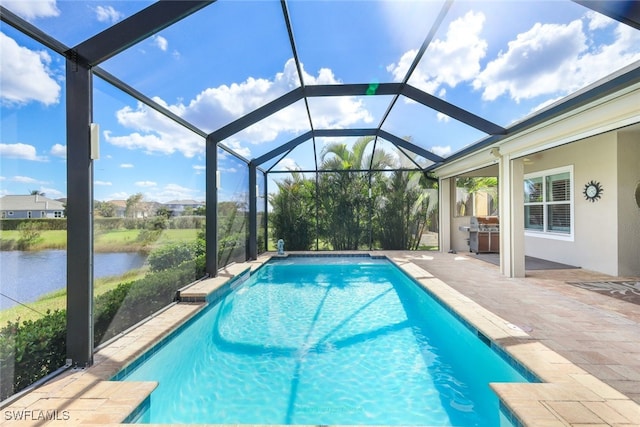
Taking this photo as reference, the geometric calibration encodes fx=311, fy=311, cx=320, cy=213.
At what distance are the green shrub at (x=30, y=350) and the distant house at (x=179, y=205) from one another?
2.55 metres

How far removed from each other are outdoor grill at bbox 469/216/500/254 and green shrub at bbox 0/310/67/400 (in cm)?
1080

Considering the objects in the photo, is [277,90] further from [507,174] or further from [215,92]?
[507,174]

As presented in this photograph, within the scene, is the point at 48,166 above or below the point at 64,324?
above

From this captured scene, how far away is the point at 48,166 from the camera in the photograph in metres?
2.86

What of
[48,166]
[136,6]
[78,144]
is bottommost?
[48,166]

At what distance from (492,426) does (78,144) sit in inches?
176

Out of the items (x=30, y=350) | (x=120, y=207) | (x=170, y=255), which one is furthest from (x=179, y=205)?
(x=30, y=350)

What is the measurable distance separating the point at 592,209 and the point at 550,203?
1.50 m

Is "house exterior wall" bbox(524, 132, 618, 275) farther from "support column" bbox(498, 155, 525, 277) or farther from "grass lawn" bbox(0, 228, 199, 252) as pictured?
"grass lawn" bbox(0, 228, 199, 252)

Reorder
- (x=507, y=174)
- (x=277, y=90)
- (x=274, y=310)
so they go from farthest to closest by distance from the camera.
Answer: (x=507, y=174), (x=277, y=90), (x=274, y=310)

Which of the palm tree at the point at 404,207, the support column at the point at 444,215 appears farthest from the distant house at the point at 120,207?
the support column at the point at 444,215

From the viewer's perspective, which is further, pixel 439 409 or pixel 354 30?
pixel 354 30

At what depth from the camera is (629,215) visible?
633 centimetres

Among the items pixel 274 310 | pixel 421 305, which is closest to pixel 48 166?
pixel 274 310
